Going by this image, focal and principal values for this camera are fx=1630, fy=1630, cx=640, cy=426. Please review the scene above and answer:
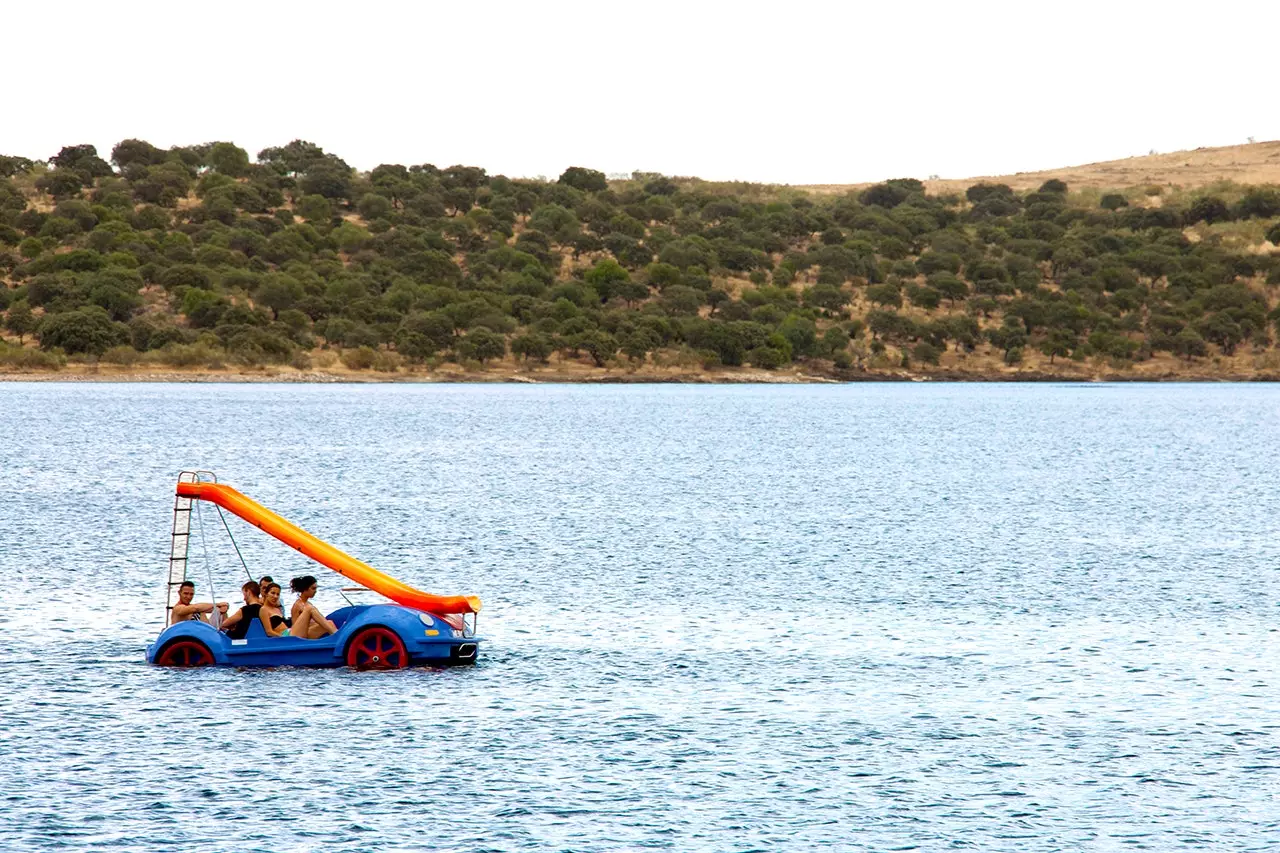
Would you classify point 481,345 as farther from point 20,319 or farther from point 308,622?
point 308,622

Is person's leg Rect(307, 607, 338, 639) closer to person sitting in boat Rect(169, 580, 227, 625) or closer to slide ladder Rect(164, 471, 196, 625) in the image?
person sitting in boat Rect(169, 580, 227, 625)

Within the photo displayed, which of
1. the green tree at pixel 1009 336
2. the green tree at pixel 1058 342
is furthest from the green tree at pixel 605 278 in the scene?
the green tree at pixel 1058 342

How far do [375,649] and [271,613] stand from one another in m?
2.11

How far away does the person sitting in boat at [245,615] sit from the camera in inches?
1238

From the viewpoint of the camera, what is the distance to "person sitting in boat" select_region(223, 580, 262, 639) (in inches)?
1238

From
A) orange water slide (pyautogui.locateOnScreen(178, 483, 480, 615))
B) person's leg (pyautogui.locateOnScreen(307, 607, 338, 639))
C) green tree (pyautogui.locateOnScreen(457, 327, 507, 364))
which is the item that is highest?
green tree (pyautogui.locateOnScreen(457, 327, 507, 364))

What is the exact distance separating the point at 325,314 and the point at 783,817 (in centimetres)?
15939

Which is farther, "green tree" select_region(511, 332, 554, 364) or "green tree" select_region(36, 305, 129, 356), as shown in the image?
"green tree" select_region(511, 332, 554, 364)

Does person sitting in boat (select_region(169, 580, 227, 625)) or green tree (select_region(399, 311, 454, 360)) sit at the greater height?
green tree (select_region(399, 311, 454, 360))

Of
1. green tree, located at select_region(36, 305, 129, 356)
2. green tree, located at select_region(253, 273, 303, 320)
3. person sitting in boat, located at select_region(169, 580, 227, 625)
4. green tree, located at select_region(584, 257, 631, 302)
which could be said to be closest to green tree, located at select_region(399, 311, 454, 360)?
green tree, located at select_region(253, 273, 303, 320)

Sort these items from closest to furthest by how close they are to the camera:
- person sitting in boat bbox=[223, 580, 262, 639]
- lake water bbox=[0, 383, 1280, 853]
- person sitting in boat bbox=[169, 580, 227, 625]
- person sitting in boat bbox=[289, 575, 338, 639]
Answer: lake water bbox=[0, 383, 1280, 853]
person sitting in boat bbox=[223, 580, 262, 639]
person sitting in boat bbox=[289, 575, 338, 639]
person sitting in boat bbox=[169, 580, 227, 625]

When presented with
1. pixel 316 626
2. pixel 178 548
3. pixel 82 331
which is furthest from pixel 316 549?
pixel 82 331

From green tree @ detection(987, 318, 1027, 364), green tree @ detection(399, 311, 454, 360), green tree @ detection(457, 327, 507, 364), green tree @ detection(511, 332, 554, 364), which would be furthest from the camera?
green tree @ detection(987, 318, 1027, 364)

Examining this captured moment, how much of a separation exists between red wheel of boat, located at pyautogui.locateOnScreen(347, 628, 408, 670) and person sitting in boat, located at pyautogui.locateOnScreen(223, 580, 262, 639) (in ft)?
6.45
